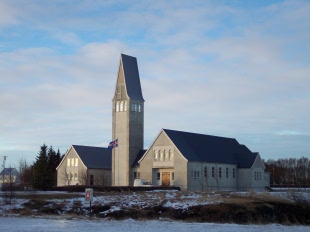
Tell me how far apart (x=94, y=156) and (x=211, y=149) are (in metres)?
20.2

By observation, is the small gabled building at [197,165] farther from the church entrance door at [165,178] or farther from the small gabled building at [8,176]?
the small gabled building at [8,176]

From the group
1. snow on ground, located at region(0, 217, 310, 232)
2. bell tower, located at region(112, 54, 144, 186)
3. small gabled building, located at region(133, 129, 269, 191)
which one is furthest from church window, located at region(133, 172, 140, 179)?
snow on ground, located at region(0, 217, 310, 232)

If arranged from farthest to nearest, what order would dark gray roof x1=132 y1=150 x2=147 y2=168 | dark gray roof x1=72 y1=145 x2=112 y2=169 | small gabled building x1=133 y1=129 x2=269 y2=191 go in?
dark gray roof x1=72 y1=145 x2=112 y2=169, dark gray roof x1=132 y1=150 x2=147 y2=168, small gabled building x1=133 y1=129 x2=269 y2=191

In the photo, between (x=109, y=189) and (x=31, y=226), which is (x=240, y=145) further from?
(x=31, y=226)

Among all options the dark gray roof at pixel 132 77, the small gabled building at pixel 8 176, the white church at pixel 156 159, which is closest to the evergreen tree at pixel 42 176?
the small gabled building at pixel 8 176

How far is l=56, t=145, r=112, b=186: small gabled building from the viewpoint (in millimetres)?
82188

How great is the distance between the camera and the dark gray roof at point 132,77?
77438mm

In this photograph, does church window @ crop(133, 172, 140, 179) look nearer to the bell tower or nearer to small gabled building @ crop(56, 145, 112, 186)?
the bell tower

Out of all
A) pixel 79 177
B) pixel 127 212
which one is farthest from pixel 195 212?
pixel 79 177

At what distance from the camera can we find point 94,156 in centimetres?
8675

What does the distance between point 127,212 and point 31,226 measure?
32.4 ft

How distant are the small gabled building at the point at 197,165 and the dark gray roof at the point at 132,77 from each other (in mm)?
8273

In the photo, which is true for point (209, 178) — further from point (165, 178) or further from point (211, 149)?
point (165, 178)

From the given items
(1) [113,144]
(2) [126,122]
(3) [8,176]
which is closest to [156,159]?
(1) [113,144]
